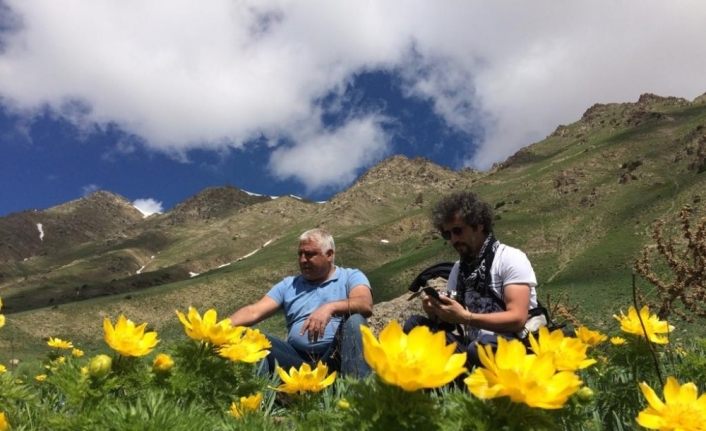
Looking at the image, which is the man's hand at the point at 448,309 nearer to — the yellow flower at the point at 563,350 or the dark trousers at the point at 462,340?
the dark trousers at the point at 462,340

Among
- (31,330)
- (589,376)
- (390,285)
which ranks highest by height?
(31,330)

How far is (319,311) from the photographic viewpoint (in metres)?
4.43

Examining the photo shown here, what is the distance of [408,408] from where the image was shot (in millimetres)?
1329

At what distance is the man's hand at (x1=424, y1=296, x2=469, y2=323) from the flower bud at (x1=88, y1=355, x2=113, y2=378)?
7.47 ft

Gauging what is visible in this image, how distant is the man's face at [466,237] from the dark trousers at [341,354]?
1060 millimetres

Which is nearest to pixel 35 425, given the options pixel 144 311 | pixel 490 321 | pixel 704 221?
pixel 490 321

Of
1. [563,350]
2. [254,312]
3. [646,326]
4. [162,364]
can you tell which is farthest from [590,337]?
[254,312]

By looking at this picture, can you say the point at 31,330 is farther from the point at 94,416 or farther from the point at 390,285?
the point at 94,416

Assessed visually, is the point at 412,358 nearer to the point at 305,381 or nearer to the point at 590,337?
the point at 305,381

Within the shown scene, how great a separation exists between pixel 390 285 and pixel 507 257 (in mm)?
70497

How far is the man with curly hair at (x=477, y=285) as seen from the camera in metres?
4.01

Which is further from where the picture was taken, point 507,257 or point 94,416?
point 507,257

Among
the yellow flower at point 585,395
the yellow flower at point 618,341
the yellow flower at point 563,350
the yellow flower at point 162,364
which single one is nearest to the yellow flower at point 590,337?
the yellow flower at point 618,341

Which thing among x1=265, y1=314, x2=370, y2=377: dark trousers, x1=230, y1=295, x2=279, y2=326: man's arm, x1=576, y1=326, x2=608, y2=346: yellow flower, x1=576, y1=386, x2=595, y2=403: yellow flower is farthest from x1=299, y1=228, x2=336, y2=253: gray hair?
x1=576, y1=386, x2=595, y2=403: yellow flower
